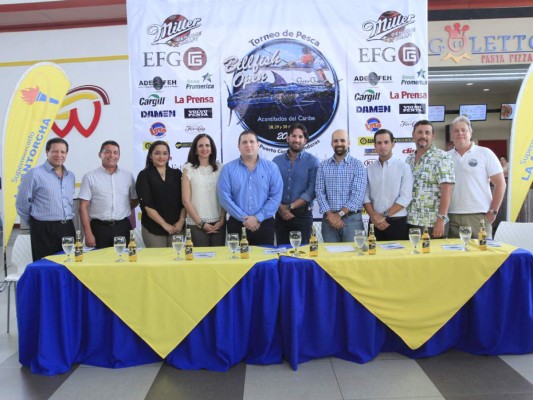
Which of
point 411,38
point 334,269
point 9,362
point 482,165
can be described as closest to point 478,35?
point 411,38

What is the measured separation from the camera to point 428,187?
3.04m

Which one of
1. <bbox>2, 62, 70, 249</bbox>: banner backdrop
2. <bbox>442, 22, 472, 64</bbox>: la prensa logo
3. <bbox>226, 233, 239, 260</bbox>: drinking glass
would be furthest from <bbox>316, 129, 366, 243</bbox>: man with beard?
<bbox>442, 22, 472, 64</bbox>: la prensa logo

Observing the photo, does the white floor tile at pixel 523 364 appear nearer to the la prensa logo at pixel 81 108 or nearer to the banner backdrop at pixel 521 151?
the banner backdrop at pixel 521 151

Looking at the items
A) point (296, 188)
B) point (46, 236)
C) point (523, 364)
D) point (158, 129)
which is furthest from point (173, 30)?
point (523, 364)

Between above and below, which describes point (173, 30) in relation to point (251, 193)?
above

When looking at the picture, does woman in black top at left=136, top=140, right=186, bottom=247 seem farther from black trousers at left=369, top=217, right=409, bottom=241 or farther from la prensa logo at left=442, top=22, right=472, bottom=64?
la prensa logo at left=442, top=22, right=472, bottom=64

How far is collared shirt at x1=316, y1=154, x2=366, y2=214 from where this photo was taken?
311 cm

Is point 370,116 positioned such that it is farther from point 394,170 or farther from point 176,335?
point 176,335

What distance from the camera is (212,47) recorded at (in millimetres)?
4312

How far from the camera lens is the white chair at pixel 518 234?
342cm

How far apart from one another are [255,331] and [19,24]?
6730mm

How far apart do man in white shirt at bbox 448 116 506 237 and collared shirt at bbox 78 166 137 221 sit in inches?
95.2

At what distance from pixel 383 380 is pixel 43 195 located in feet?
8.22

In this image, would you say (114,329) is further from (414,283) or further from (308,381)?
(414,283)
